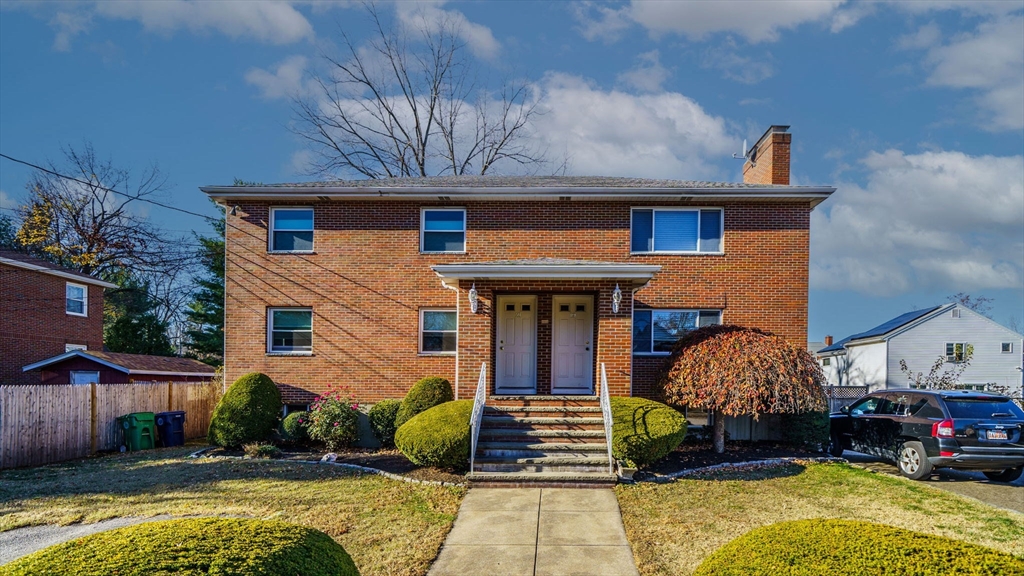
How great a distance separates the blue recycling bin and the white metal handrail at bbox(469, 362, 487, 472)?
9081 millimetres

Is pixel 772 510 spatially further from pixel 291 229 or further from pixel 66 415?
pixel 66 415

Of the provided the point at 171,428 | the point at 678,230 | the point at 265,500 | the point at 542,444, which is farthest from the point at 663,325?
the point at 171,428

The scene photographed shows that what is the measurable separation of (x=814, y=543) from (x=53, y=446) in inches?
609

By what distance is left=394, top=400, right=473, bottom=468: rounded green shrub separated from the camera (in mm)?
10109

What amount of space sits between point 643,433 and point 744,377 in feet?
8.99

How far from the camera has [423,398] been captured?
12922 mm

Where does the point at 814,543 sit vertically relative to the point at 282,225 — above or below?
below

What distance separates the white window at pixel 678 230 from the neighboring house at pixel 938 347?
16.8 m

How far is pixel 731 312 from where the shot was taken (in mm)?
14922

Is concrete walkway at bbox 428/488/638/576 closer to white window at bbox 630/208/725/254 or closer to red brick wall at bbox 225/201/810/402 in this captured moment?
red brick wall at bbox 225/201/810/402

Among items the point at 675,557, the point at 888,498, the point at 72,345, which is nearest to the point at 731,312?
the point at 888,498

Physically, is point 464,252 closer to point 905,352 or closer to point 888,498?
point 888,498

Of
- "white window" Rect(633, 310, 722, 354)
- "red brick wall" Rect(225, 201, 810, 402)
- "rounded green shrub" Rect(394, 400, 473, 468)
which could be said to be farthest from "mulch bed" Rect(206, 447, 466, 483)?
"white window" Rect(633, 310, 722, 354)

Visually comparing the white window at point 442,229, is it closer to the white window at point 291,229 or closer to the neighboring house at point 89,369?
the white window at point 291,229
